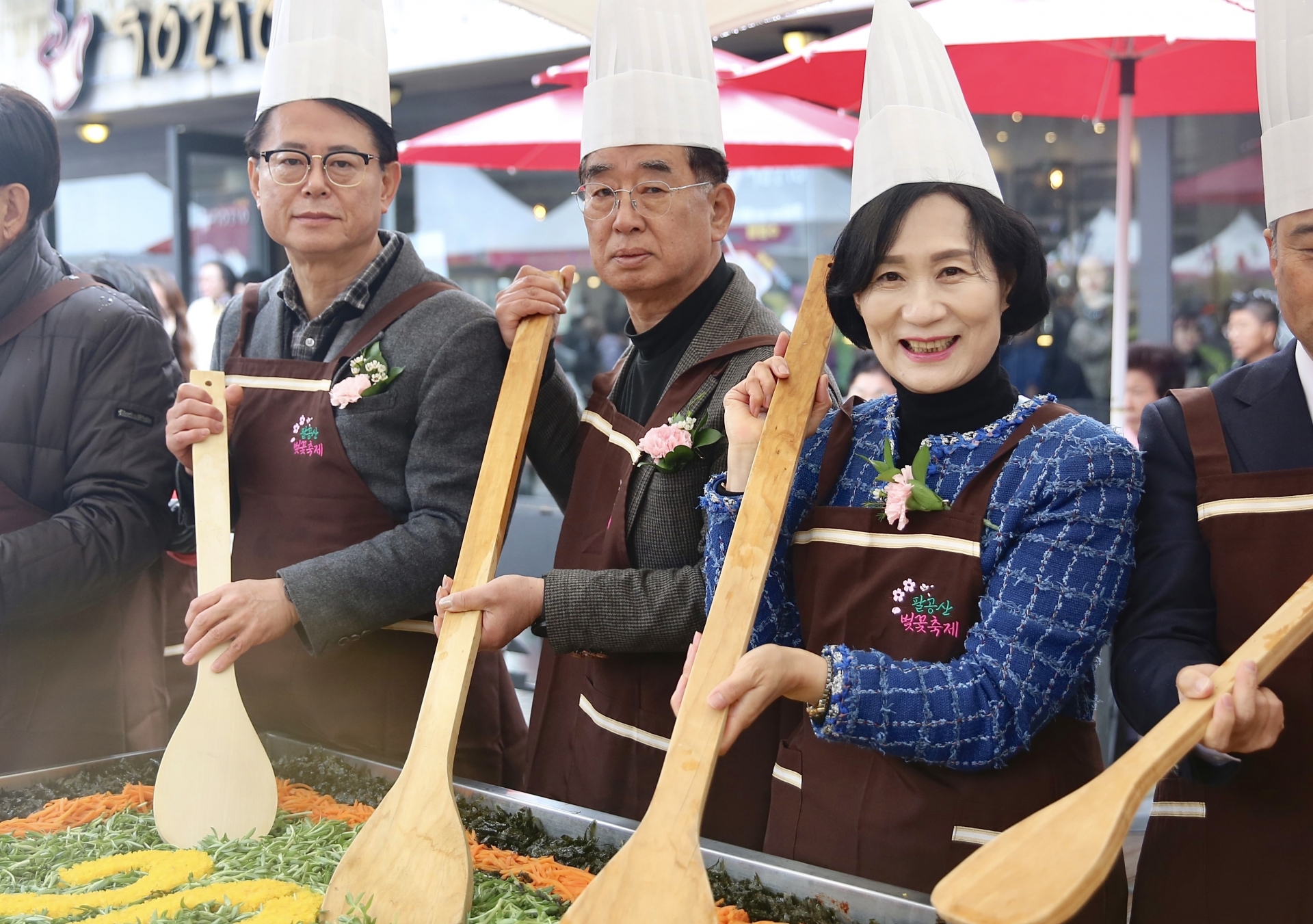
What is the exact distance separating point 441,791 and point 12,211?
141 centimetres

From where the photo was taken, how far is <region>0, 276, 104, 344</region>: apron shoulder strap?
2.08 meters

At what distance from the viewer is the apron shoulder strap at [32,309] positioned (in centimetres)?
208

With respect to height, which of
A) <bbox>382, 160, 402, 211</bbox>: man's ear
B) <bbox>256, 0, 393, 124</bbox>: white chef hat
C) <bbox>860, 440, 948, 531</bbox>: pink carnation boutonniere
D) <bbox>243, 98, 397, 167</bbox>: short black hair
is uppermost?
<bbox>256, 0, 393, 124</bbox>: white chef hat

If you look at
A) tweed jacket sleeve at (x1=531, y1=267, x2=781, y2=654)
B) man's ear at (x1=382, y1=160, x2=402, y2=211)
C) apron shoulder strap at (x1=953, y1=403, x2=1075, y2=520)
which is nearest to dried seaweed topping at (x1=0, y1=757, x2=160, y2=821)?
tweed jacket sleeve at (x1=531, y1=267, x2=781, y2=654)

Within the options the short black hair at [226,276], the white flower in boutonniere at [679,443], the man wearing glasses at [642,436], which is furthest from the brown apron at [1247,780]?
the short black hair at [226,276]

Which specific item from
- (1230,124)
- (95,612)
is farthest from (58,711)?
(1230,124)

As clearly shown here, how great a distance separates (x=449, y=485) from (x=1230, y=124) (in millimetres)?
4891

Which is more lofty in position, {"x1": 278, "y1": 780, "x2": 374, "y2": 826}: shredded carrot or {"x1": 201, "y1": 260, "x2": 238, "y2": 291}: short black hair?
{"x1": 201, "y1": 260, "x2": 238, "y2": 291}: short black hair

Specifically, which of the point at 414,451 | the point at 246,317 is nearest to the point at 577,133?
Answer: the point at 246,317

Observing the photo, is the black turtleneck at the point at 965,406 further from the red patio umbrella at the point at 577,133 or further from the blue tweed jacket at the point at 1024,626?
the red patio umbrella at the point at 577,133

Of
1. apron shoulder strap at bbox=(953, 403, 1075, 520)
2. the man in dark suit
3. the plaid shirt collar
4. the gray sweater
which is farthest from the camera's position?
the plaid shirt collar

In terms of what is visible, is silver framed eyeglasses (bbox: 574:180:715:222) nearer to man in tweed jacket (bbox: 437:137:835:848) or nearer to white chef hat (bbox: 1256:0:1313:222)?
man in tweed jacket (bbox: 437:137:835:848)

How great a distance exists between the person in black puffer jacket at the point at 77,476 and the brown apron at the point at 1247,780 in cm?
161

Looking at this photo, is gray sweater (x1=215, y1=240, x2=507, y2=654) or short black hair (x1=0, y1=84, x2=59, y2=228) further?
short black hair (x1=0, y1=84, x2=59, y2=228)
